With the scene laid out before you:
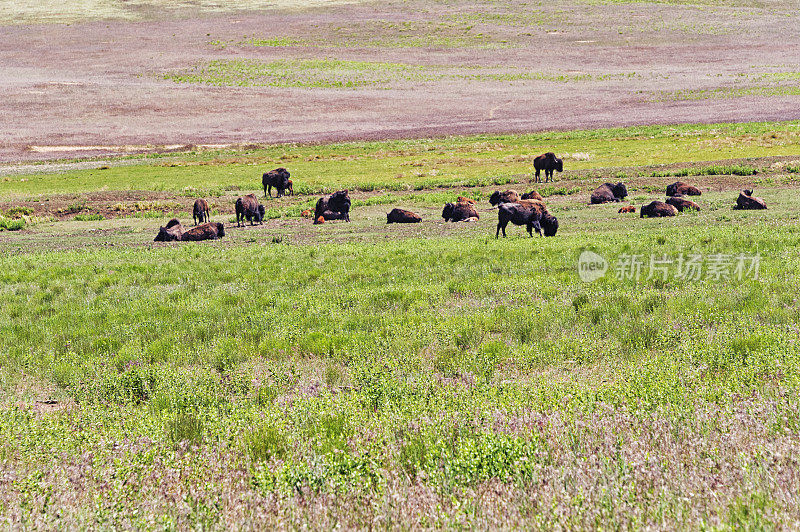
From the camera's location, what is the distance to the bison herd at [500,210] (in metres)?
21.9

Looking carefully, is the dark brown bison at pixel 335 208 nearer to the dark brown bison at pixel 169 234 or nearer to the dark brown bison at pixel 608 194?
the dark brown bison at pixel 169 234

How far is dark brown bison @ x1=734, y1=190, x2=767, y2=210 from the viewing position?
23641 mm

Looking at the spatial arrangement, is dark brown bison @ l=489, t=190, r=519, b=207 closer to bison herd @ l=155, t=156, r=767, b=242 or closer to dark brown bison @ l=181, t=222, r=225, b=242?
bison herd @ l=155, t=156, r=767, b=242

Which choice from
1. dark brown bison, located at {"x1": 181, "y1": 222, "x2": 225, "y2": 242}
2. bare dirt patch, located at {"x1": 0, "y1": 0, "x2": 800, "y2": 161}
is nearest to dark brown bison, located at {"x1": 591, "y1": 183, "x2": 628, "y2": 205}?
dark brown bison, located at {"x1": 181, "y1": 222, "x2": 225, "y2": 242}

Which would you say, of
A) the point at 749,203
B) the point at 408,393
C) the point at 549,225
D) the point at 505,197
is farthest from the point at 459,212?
the point at 408,393

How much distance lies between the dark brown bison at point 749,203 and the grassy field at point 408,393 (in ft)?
31.4

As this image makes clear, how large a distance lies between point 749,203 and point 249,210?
22.5 metres

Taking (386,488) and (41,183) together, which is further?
(41,183)

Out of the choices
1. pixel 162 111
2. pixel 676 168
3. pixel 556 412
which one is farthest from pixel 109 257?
pixel 162 111

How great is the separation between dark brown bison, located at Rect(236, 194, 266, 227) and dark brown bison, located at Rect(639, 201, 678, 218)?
59.6ft

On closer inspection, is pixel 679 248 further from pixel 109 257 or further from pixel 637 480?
pixel 109 257

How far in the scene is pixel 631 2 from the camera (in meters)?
163

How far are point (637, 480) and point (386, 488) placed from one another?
170cm

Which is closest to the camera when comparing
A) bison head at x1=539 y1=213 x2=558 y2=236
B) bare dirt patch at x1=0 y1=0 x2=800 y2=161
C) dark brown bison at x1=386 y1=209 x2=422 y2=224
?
bison head at x1=539 y1=213 x2=558 y2=236
